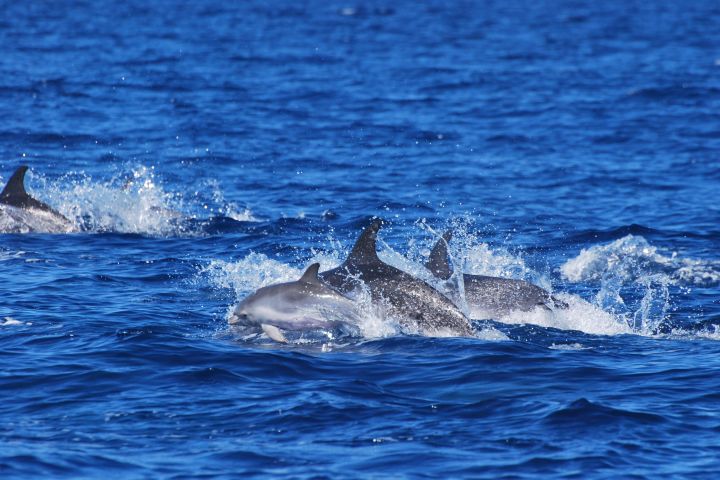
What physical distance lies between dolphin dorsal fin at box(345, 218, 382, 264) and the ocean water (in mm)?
971

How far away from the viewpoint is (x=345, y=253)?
70.5 ft

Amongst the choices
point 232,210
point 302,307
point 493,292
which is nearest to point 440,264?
point 493,292

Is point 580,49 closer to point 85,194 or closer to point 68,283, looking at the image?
point 85,194

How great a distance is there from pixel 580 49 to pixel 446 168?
3351 cm

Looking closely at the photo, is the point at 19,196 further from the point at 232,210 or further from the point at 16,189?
the point at 232,210

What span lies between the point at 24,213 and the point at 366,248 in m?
8.98

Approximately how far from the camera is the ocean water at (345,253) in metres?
12.4

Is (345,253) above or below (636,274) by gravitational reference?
above

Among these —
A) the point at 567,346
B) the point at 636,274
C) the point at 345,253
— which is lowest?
the point at 636,274

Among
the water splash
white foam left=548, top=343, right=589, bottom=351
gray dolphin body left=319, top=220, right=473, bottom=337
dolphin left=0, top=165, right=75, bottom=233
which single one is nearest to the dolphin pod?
gray dolphin body left=319, top=220, right=473, bottom=337

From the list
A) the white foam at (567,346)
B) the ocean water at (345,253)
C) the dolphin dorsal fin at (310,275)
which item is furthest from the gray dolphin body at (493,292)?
the dolphin dorsal fin at (310,275)

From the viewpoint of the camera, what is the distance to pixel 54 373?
47.0 ft

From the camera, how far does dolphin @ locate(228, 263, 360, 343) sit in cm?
1595

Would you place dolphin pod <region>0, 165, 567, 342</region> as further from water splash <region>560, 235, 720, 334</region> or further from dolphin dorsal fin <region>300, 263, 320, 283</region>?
water splash <region>560, 235, 720, 334</region>
